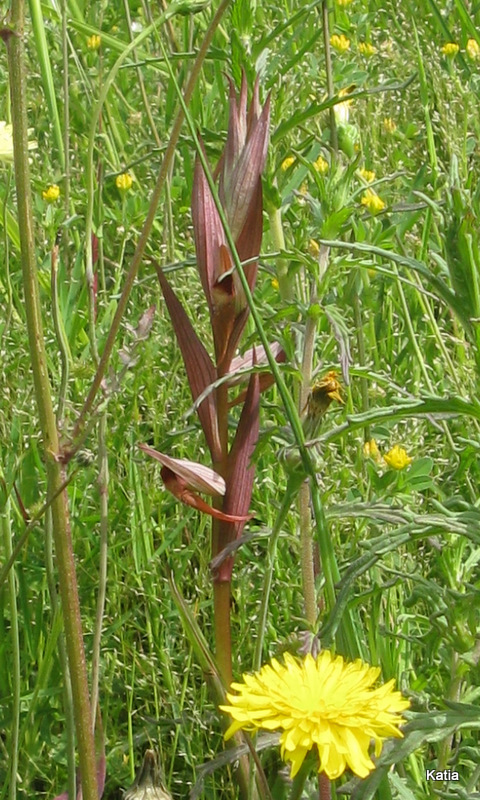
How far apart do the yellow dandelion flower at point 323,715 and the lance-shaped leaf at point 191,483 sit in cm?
33

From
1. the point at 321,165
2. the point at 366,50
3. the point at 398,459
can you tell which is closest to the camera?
the point at 398,459

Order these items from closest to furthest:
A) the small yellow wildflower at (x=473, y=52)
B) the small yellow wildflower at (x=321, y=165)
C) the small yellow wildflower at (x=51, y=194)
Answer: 1. the small yellow wildflower at (x=321, y=165)
2. the small yellow wildflower at (x=51, y=194)
3. the small yellow wildflower at (x=473, y=52)

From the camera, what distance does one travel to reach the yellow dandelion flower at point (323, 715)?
72 cm

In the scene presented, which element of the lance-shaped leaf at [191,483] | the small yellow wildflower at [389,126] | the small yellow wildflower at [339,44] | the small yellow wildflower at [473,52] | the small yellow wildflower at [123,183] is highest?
the small yellow wildflower at [339,44]

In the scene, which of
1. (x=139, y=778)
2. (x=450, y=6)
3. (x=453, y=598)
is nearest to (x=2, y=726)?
(x=139, y=778)

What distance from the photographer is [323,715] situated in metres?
0.74

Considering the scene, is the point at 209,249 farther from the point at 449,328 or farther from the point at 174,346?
the point at 449,328

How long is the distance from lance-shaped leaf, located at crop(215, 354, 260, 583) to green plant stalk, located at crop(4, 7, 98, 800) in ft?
0.94

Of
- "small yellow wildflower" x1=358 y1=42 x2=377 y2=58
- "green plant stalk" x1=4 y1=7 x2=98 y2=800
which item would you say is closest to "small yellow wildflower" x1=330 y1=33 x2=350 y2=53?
"small yellow wildflower" x1=358 y1=42 x2=377 y2=58

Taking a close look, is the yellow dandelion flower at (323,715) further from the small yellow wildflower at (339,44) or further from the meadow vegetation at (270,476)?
the small yellow wildflower at (339,44)

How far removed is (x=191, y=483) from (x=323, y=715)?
1.46ft

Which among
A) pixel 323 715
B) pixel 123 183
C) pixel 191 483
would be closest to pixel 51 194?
pixel 123 183

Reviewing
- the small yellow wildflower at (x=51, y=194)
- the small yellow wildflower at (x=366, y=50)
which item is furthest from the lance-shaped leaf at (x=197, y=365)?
the small yellow wildflower at (x=366, y=50)

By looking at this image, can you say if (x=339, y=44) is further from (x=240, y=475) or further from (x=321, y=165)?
(x=240, y=475)
